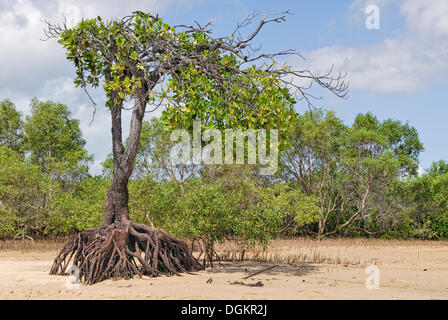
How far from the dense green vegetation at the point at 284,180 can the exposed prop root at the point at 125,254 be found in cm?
550

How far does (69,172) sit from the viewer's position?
85.9 ft

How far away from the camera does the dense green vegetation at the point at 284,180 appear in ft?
74.3

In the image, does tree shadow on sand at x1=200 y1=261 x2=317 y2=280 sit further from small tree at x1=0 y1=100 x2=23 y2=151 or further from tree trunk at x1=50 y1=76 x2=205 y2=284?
small tree at x1=0 y1=100 x2=23 y2=151

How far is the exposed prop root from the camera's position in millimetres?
10516

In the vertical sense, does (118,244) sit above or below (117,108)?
below

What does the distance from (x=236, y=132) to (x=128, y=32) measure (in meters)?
3.37

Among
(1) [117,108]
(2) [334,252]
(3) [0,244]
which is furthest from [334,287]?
(3) [0,244]

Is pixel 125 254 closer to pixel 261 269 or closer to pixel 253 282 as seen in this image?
pixel 253 282

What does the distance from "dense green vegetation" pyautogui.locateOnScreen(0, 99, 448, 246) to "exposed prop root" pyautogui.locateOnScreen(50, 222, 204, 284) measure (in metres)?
5.50

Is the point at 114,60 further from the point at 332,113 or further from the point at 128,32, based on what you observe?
the point at 332,113

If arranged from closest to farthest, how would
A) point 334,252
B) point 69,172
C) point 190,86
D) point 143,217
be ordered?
point 190,86 < point 143,217 < point 334,252 < point 69,172

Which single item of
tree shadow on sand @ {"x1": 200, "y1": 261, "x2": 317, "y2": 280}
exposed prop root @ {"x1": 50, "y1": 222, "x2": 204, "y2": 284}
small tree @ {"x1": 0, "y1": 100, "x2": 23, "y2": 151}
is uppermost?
small tree @ {"x1": 0, "y1": 100, "x2": 23, "y2": 151}

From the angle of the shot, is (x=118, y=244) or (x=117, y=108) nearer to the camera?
(x=118, y=244)

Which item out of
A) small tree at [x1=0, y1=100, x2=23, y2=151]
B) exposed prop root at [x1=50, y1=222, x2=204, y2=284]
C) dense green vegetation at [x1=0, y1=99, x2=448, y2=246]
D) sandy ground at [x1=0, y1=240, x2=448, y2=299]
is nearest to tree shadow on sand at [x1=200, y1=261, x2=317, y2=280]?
sandy ground at [x1=0, y1=240, x2=448, y2=299]
